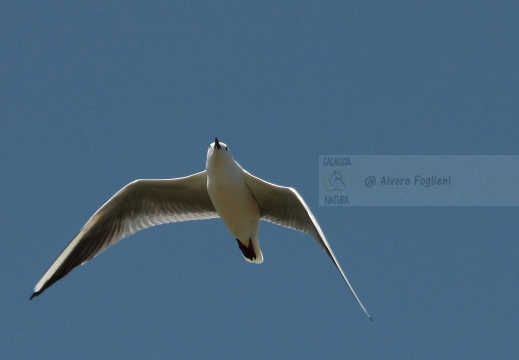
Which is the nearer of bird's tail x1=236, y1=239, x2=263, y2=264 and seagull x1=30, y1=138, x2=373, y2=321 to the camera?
seagull x1=30, y1=138, x2=373, y2=321

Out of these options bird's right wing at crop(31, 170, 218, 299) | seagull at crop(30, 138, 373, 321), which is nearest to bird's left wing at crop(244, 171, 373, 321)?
seagull at crop(30, 138, 373, 321)

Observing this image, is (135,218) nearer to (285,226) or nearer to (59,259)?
(59,259)

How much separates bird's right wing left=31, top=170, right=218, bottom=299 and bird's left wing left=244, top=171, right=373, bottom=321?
2.24 feet

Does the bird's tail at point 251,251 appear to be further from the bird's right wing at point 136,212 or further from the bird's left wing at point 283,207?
the bird's right wing at point 136,212

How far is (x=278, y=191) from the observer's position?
9.81m

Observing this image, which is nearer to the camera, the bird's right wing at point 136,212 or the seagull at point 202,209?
the seagull at point 202,209

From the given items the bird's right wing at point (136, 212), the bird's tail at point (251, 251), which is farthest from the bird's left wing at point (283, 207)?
the bird's right wing at point (136, 212)

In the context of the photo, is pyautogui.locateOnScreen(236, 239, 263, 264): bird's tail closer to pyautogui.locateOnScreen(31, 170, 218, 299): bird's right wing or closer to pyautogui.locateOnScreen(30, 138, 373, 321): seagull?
pyautogui.locateOnScreen(30, 138, 373, 321): seagull

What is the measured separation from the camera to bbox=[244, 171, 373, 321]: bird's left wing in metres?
9.61

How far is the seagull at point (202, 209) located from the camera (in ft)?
31.3

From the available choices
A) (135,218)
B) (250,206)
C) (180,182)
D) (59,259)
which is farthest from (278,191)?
(59,259)

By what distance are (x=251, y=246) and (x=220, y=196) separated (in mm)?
1059

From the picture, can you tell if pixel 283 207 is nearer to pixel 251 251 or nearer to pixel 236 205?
pixel 236 205

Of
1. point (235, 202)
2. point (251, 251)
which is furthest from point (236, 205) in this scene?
point (251, 251)
